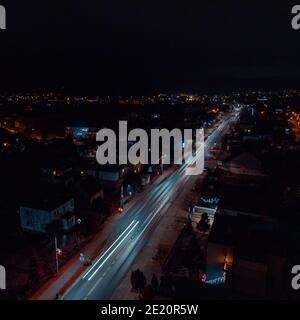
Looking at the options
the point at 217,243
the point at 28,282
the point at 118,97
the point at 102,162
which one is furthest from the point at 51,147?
the point at 118,97

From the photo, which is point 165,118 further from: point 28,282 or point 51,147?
point 28,282

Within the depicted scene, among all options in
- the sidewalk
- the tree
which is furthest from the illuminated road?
the tree

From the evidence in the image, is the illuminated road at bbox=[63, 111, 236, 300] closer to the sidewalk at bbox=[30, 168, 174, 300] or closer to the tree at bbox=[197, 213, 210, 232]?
the sidewalk at bbox=[30, 168, 174, 300]

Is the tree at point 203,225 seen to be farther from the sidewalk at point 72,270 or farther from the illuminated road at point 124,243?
the sidewalk at point 72,270

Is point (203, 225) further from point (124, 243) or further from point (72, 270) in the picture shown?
point (72, 270)

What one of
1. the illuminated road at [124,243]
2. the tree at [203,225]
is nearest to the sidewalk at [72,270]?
the illuminated road at [124,243]

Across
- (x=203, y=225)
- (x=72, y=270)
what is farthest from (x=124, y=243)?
(x=203, y=225)
